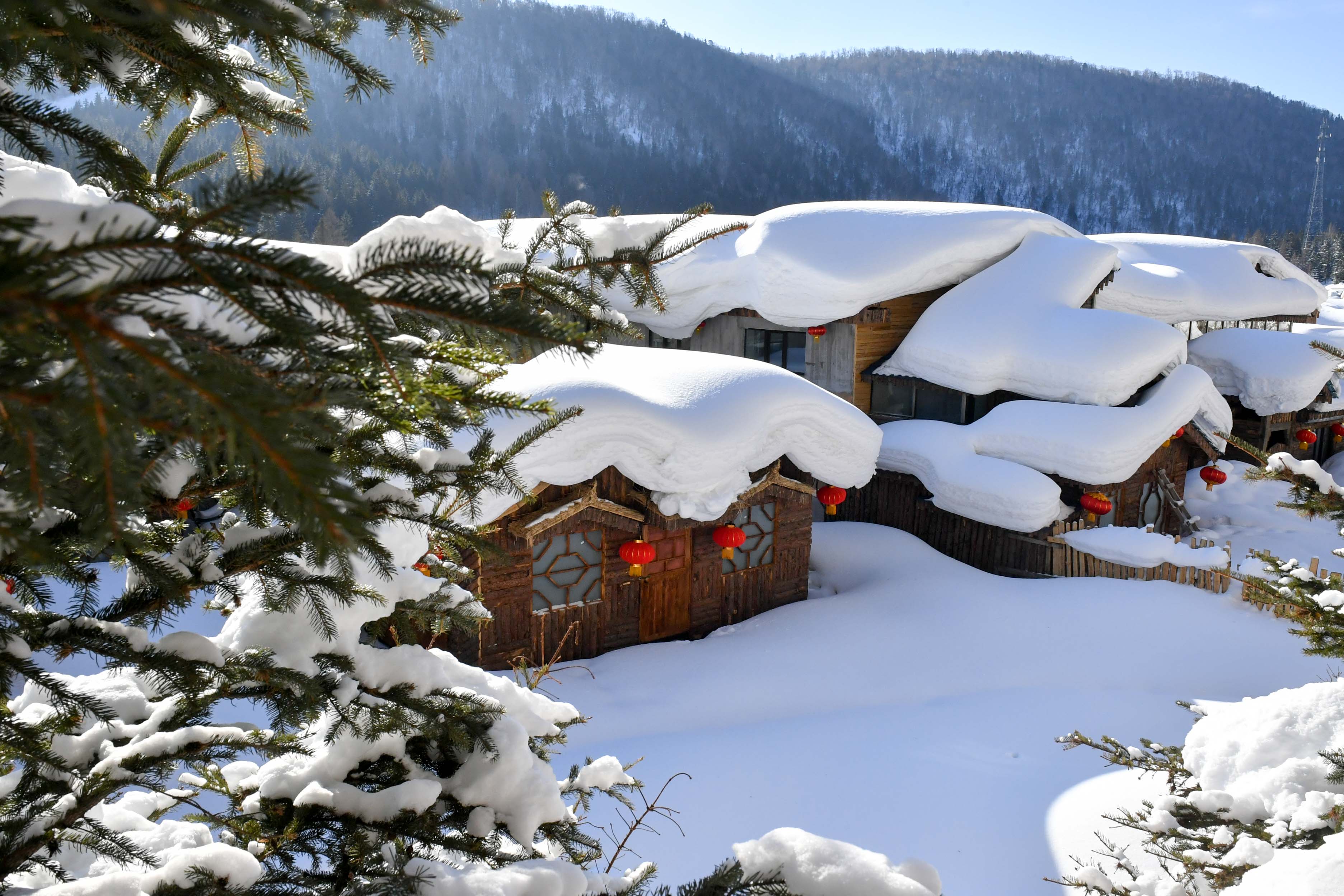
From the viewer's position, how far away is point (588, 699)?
28.0 ft

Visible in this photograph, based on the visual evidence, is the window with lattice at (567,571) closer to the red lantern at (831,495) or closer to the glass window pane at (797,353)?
the red lantern at (831,495)

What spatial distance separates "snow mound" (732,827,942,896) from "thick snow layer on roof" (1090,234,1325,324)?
18.5 metres

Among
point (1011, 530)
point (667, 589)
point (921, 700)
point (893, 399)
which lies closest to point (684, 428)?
point (667, 589)

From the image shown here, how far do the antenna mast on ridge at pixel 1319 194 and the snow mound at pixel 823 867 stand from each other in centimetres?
8424

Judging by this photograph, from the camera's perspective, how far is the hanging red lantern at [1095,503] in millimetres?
12672

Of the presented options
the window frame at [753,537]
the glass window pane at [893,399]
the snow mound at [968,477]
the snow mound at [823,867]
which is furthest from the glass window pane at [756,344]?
the snow mound at [823,867]

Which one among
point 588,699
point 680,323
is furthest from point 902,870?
point 680,323

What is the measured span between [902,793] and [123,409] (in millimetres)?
7384

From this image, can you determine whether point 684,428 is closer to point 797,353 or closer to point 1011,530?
point 1011,530

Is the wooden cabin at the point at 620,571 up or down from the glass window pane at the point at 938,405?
down

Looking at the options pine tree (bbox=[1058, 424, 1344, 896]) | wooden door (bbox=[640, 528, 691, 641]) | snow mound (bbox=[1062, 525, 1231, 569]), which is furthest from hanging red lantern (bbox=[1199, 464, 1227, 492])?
pine tree (bbox=[1058, 424, 1344, 896])

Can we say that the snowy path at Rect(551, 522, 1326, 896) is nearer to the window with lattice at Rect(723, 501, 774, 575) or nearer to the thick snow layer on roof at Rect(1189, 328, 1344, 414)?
the window with lattice at Rect(723, 501, 774, 575)

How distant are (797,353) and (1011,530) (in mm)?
7341

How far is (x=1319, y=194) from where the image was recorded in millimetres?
93125
